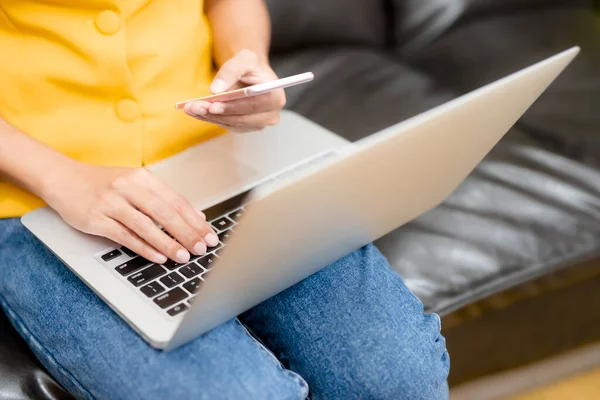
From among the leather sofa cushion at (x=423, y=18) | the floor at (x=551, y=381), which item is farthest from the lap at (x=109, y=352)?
the leather sofa cushion at (x=423, y=18)

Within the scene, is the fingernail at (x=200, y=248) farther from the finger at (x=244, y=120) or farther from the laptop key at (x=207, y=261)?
the finger at (x=244, y=120)

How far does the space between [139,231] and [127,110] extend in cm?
17

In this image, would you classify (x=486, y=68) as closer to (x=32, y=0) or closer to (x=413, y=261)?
(x=413, y=261)

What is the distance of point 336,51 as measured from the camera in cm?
130

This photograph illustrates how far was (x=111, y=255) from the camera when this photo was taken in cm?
64

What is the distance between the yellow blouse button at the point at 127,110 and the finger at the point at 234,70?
0.11 metres

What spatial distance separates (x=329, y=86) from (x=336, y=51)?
0.44 ft

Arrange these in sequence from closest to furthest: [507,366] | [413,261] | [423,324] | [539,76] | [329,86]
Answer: [539,76], [423,324], [413,261], [507,366], [329,86]

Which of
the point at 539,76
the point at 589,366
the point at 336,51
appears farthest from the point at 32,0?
the point at 589,366

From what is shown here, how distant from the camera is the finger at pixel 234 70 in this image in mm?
667

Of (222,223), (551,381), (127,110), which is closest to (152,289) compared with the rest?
(222,223)

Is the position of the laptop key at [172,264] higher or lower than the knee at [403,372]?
higher

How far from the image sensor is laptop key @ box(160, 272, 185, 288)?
1.99 ft

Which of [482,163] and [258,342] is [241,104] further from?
[482,163]
